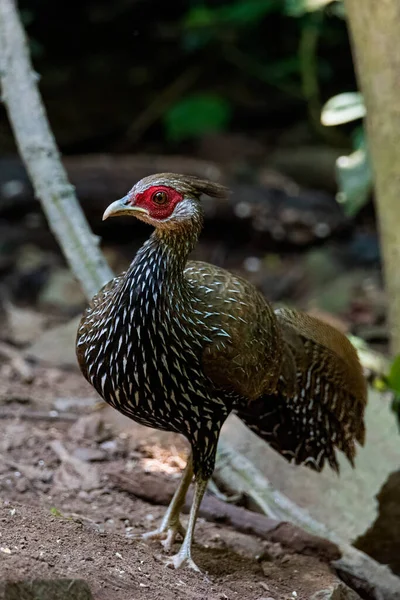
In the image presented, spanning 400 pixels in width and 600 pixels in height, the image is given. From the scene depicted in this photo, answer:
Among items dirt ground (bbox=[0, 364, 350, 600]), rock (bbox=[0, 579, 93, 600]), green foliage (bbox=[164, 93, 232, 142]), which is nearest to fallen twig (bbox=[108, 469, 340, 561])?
dirt ground (bbox=[0, 364, 350, 600])

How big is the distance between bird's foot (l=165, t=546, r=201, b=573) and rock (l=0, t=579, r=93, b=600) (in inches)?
34.6

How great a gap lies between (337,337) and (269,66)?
8848 mm

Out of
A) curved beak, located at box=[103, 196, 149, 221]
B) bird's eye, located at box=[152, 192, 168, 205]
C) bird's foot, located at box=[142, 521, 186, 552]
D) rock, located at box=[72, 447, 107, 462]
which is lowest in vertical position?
rock, located at box=[72, 447, 107, 462]

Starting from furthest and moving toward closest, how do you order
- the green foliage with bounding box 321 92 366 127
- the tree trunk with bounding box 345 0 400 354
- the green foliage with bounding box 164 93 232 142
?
the green foliage with bounding box 164 93 232 142 → the green foliage with bounding box 321 92 366 127 → the tree trunk with bounding box 345 0 400 354

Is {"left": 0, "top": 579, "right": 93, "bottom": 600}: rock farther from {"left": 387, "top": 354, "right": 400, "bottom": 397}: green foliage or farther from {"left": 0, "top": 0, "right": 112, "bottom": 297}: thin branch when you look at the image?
{"left": 387, "top": 354, "right": 400, "bottom": 397}: green foliage

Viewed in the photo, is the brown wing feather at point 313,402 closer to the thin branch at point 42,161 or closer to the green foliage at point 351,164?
the thin branch at point 42,161

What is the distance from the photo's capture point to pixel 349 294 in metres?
9.38

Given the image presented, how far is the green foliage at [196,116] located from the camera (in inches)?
445

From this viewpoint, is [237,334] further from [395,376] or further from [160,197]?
[395,376]

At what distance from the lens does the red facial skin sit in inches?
130

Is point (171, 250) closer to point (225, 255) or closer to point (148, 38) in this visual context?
point (225, 255)

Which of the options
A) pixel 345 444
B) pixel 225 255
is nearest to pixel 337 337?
pixel 345 444

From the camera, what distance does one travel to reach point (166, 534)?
152 inches

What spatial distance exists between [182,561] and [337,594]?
0.71m
